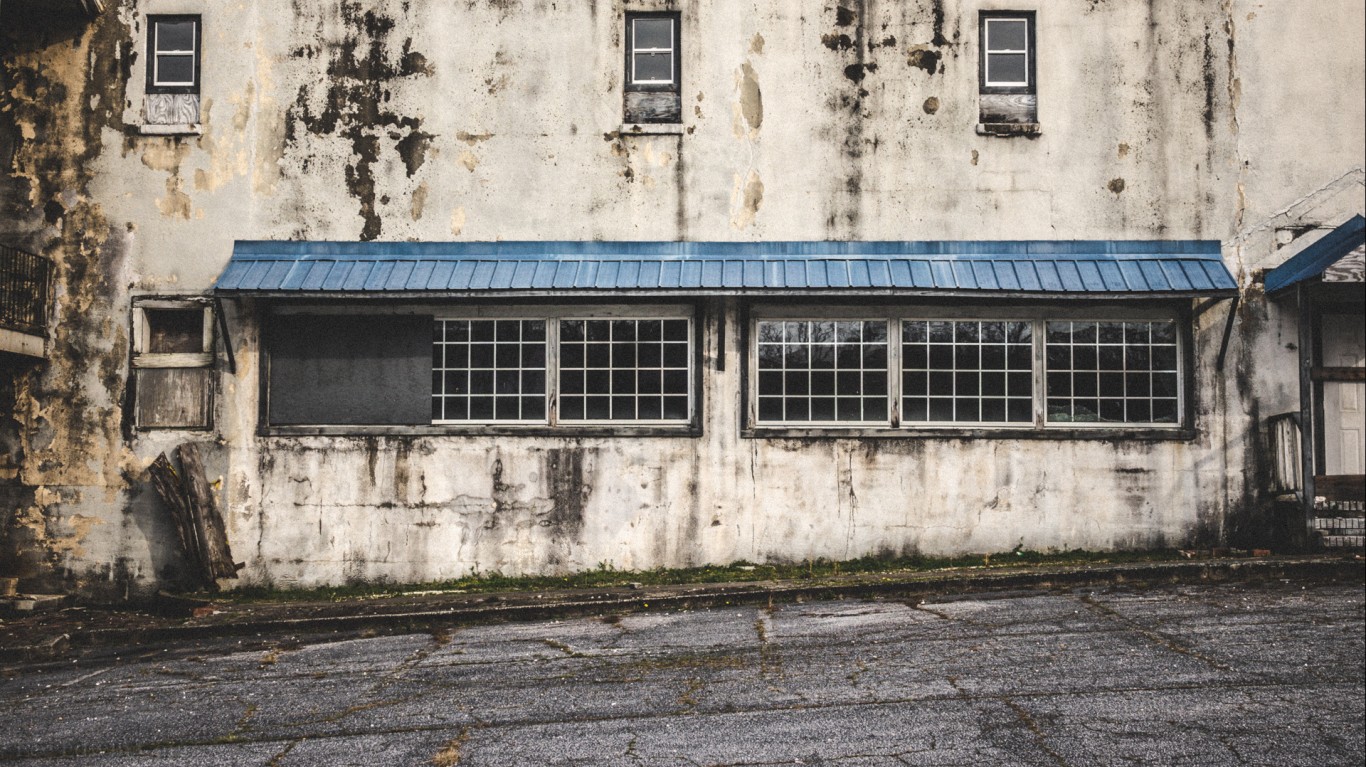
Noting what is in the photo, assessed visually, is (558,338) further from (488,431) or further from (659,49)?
(659,49)

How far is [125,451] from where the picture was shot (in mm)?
12180

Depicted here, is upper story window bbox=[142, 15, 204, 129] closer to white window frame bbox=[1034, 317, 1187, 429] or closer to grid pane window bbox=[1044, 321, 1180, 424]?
white window frame bbox=[1034, 317, 1187, 429]

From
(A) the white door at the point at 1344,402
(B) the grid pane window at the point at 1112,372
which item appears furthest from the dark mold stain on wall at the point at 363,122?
(A) the white door at the point at 1344,402

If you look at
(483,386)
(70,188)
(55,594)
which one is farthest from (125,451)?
(483,386)

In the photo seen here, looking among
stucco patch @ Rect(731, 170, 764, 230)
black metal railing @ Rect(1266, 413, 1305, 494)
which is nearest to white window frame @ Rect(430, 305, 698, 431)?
stucco patch @ Rect(731, 170, 764, 230)

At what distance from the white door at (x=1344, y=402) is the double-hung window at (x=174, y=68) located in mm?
13357

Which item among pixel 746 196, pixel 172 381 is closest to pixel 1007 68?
pixel 746 196

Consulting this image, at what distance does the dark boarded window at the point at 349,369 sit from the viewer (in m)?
12.2

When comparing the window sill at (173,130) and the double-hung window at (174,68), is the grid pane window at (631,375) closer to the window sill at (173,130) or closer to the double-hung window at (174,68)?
the window sill at (173,130)

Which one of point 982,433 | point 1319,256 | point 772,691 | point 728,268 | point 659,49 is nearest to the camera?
point 772,691

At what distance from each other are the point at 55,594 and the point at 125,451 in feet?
5.72

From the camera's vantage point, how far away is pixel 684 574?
11.9 metres

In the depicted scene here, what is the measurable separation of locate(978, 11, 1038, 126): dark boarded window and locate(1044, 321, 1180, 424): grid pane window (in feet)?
8.16

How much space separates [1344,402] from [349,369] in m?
11.4
